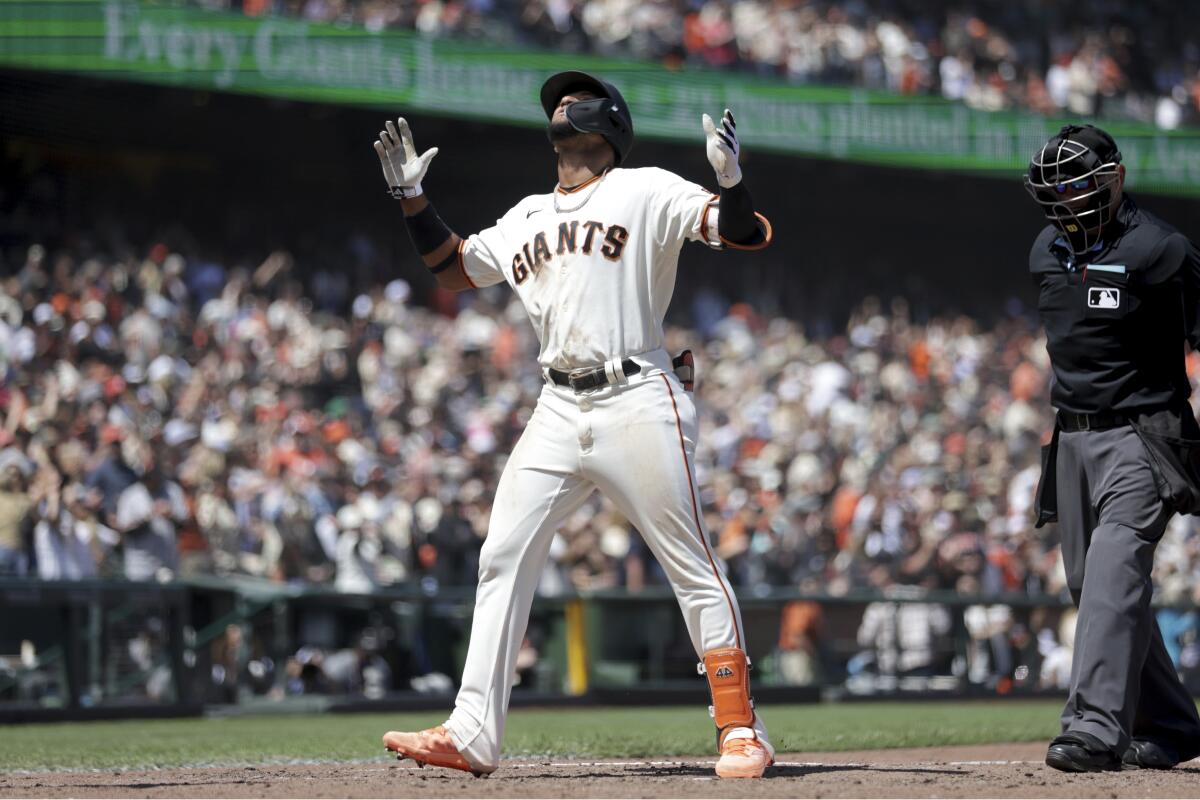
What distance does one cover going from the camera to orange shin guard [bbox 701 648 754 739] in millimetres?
4664

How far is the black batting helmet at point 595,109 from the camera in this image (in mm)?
4867

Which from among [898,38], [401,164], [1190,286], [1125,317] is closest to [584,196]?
[401,164]

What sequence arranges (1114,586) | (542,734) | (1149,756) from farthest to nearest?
(542,734)
(1149,756)
(1114,586)

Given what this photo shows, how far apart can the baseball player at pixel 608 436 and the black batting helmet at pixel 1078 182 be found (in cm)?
93

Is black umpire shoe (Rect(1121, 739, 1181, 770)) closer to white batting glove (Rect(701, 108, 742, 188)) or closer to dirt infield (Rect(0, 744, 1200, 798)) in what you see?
dirt infield (Rect(0, 744, 1200, 798))

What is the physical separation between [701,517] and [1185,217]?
70.1 feet

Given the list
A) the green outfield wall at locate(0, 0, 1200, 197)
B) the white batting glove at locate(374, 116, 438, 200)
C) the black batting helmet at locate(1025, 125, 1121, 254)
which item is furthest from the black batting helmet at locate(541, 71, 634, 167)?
the green outfield wall at locate(0, 0, 1200, 197)

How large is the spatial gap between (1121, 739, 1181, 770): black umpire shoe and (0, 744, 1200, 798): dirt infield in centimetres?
6

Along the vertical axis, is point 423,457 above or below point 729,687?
above

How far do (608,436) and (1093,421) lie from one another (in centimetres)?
147

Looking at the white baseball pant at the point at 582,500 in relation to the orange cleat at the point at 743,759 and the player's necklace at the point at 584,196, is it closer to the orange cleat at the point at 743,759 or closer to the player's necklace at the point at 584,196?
the orange cleat at the point at 743,759

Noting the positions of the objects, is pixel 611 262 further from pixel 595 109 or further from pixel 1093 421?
pixel 1093 421

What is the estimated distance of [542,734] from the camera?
25.2 ft

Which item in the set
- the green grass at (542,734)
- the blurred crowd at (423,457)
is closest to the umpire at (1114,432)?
the green grass at (542,734)
